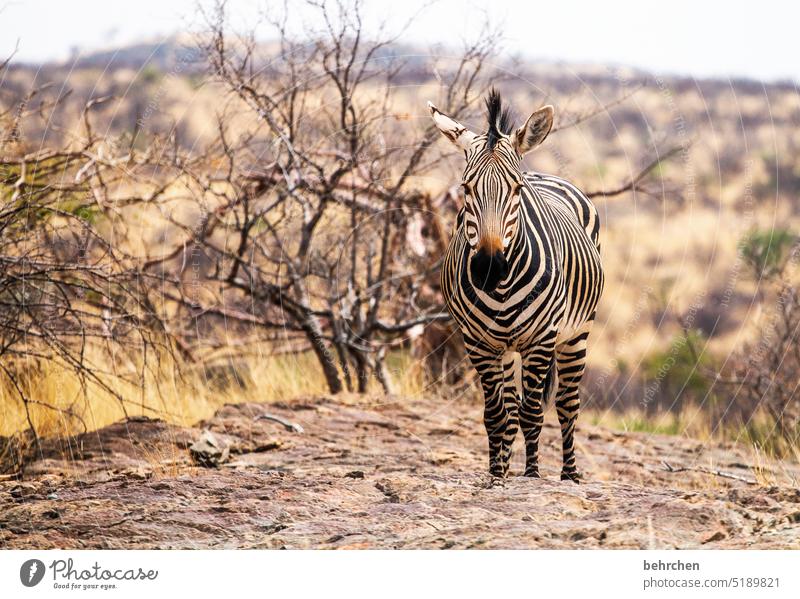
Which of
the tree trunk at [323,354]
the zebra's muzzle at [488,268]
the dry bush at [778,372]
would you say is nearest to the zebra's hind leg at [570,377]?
the zebra's muzzle at [488,268]

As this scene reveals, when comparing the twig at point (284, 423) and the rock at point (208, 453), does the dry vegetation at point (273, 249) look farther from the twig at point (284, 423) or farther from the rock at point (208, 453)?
the rock at point (208, 453)

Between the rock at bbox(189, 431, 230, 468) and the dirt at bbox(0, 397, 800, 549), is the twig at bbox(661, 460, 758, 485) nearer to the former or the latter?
the dirt at bbox(0, 397, 800, 549)

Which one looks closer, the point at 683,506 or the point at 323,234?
the point at 683,506

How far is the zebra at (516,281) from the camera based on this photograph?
6.14m

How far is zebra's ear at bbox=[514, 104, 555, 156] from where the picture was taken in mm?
6305

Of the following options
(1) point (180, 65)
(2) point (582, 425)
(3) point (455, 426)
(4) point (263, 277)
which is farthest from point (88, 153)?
(2) point (582, 425)

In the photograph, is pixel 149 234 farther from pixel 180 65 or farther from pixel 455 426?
pixel 455 426

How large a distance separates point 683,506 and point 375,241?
6107 mm

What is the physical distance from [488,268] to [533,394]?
49.9 inches

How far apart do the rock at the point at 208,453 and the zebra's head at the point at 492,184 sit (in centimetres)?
269

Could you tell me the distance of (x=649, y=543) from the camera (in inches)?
220

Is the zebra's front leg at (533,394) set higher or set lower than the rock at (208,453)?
higher

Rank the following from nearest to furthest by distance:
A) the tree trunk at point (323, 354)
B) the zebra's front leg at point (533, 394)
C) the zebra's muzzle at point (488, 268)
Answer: the zebra's muzzle at point (488, 268), the zebra's front leg at point (533, 394), the tree trunk at point (323, 354)

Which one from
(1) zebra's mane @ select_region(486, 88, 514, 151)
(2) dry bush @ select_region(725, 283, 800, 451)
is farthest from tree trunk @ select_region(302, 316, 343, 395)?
(1) zebra's mane @ select_region(486, 88, 514, 151)
